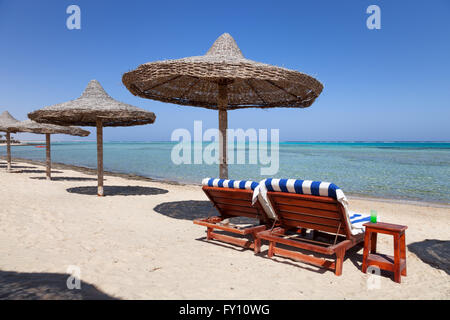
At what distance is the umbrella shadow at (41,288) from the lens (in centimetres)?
229

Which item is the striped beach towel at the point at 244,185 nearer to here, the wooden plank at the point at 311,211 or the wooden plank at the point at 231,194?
the wooden plank at the point at 231,194

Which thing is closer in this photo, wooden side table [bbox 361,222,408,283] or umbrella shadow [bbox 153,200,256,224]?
wooden side table [bbox 361,222,408,283]

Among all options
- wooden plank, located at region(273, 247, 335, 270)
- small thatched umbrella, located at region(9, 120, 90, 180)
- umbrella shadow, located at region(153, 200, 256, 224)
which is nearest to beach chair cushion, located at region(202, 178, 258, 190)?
wooden plank, located at region(273, 247, 335, 270)

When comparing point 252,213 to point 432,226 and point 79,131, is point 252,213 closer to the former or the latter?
point 432,226

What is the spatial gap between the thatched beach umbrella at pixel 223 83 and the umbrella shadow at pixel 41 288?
2.49 m

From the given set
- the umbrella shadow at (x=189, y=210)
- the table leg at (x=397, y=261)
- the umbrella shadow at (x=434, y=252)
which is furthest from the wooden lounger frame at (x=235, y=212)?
the umbrella shadow at (x=434, y=252)

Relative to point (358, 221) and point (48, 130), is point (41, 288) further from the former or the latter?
point (48, 130)

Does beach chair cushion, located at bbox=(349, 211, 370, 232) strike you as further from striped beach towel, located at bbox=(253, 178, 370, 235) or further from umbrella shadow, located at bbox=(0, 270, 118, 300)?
umbrella shadow, located at bbox=(0, 270, 118, 300)

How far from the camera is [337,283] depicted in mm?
2873

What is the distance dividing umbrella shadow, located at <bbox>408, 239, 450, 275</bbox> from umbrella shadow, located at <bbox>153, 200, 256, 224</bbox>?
254cm

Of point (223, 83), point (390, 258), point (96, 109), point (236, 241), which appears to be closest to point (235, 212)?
point (236, 241)

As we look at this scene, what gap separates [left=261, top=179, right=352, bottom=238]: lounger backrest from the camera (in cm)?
302

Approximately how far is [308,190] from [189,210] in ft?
12.0
